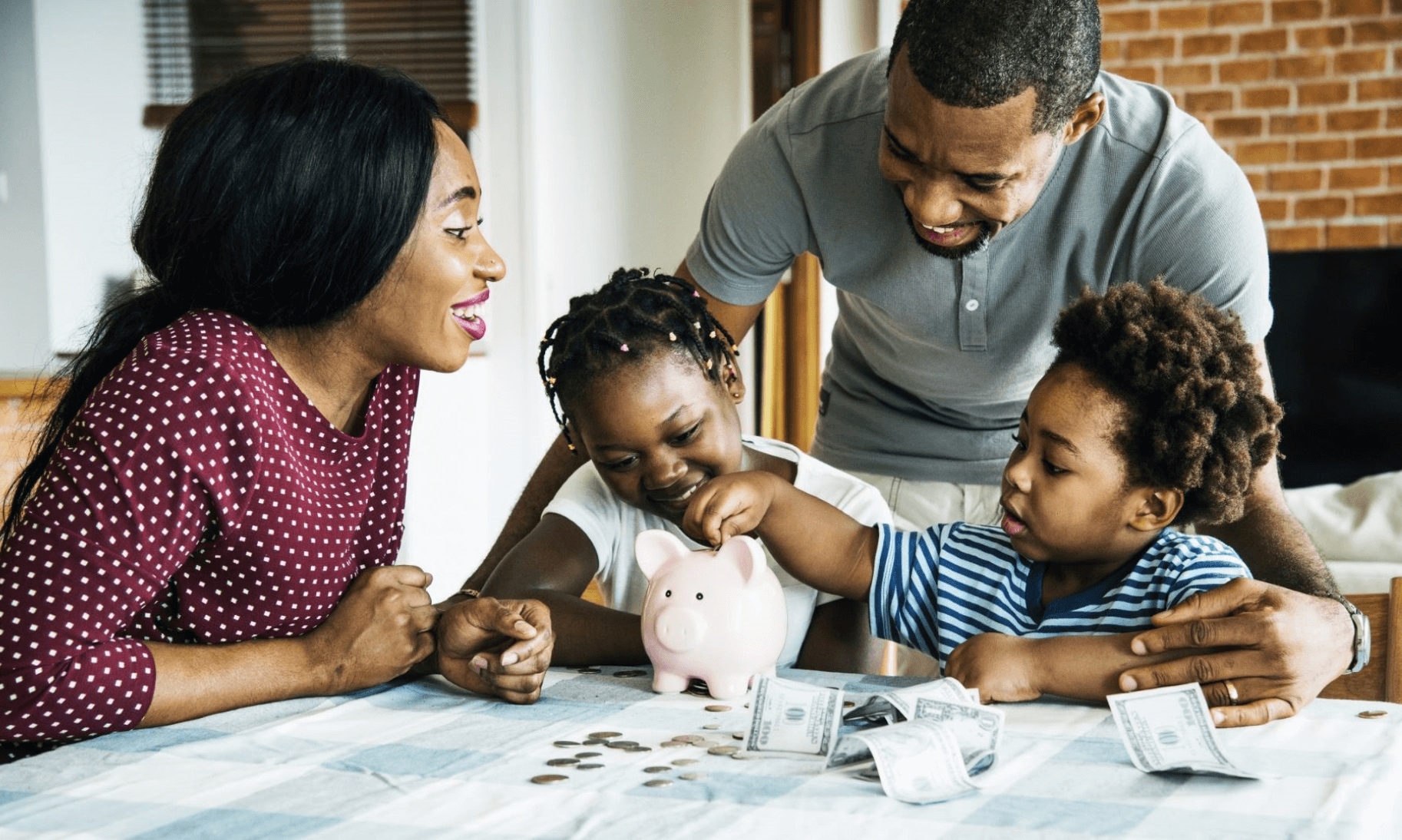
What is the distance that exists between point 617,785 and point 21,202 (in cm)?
305

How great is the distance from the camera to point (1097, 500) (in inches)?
51.0

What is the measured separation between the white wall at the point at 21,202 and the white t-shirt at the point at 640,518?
7.36 ft

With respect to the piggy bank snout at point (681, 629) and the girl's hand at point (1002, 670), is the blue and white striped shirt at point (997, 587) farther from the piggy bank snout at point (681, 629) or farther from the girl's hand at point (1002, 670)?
the piggy bank snout at point (681, 629)

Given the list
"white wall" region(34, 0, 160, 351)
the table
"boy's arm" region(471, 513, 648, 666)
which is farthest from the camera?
"white wall" region(34, 0, 160, 351)

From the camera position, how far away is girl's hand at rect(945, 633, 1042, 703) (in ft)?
3.83

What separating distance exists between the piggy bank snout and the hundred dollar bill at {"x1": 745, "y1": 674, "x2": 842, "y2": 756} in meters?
0.17

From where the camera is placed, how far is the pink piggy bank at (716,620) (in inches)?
47.2

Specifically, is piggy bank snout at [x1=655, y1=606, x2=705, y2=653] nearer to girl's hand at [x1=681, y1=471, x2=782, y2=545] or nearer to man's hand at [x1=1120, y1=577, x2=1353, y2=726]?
girl's hand at [x1=681, y1=471, x2=782, y2=545]

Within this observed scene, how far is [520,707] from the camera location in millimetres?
1185

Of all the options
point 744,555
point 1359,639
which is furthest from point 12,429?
point 1359,639

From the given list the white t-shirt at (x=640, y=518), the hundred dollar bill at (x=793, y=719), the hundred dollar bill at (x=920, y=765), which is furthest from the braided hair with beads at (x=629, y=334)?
the hundred dollar bill at (x=920, y=765)

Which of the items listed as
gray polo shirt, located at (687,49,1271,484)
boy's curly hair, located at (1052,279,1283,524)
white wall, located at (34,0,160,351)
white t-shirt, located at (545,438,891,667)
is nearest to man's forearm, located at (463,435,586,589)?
Result: white t-shirt, located at (545,438,891,667)

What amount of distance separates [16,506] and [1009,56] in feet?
3.68

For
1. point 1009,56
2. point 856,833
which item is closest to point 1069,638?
point 856,833
